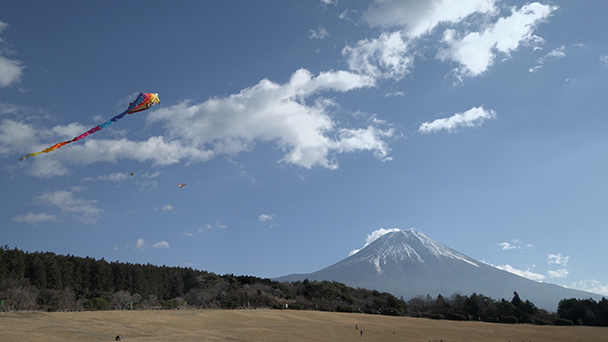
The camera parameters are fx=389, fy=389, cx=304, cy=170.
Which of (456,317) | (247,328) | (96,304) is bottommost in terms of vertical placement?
(456,317)

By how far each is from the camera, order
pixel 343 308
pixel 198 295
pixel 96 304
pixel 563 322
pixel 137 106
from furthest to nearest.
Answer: pixel 198 295 < pixel 343 308 < pixel 563 322 < pixel 96 304 < pixel 137 106

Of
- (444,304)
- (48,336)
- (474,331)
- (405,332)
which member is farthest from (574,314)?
(48,336)

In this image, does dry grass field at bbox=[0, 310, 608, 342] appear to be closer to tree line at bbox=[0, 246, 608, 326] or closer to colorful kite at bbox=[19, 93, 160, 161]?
tree line at bbox=[0, 246, 608, 326]

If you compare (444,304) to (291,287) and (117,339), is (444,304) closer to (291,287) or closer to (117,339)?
(291,287)

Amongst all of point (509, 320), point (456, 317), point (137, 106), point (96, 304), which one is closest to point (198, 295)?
point (96, 304)

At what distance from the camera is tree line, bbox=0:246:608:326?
55.9 meters

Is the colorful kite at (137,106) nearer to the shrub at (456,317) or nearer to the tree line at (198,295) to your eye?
the tree line at (198,295)

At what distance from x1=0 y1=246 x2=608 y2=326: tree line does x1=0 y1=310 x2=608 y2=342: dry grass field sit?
9932 millimetres

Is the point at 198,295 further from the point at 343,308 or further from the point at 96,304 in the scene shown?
the point at 343,308

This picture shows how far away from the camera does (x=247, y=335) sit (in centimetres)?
3600

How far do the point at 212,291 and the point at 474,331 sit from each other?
46.9 m

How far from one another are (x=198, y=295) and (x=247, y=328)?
37.9m

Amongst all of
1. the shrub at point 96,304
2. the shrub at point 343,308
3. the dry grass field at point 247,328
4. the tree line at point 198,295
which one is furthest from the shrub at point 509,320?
the shrub at point 96,304

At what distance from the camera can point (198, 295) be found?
73938mm
